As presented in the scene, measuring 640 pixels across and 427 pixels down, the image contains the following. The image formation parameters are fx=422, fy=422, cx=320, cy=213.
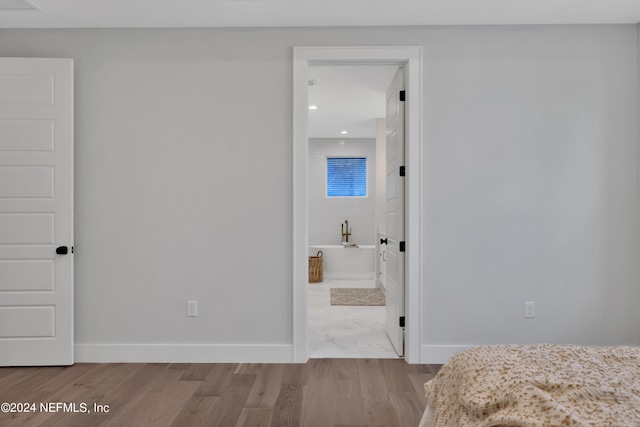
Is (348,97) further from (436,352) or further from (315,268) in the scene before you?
(436,352)

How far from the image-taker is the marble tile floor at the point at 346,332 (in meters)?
3.55

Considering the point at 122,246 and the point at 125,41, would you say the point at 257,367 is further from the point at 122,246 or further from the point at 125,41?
the point at 125,41

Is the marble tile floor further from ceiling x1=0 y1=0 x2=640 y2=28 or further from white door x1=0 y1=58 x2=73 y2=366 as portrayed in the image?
ceiling x1=0 y1=0 x2=640 y2=28

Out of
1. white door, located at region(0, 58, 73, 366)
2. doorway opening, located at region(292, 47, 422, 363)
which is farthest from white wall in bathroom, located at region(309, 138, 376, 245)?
white door, located at region(0, 58, 73, 366)

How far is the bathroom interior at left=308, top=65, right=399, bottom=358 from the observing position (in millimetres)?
4027

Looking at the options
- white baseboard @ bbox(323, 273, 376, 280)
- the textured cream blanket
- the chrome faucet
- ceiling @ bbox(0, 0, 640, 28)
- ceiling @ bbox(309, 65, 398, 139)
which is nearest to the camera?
the textured cream blanket

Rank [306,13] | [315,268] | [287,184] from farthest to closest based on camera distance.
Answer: [315,268] → [287,184] → [306,13]

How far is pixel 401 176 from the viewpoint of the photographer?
338 cm

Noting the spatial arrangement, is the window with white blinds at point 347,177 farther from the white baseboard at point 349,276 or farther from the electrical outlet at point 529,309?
the electrical outlet at point 529,309

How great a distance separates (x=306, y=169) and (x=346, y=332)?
5.91ft

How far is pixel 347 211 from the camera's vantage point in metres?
8.19

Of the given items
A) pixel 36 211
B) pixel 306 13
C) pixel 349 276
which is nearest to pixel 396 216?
pixel 306 13

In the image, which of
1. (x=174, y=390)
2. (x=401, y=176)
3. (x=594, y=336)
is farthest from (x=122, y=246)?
(x=594, y=336)

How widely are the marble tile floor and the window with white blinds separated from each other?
2814 mm
